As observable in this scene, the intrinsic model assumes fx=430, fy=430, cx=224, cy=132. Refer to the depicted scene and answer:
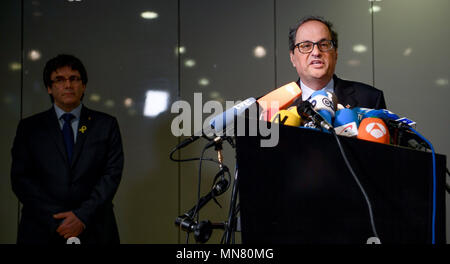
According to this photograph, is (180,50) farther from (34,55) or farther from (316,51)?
(316,51)

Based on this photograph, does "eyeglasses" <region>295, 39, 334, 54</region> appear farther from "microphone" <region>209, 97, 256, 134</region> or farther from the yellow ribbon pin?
the yellow ribbon pin

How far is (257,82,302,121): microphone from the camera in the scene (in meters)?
1.31

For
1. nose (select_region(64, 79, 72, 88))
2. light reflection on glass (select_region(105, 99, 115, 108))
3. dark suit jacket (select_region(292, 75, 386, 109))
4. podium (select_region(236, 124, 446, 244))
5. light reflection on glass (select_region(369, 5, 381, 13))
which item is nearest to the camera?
podium (select_region(236, 124, 446, 244))

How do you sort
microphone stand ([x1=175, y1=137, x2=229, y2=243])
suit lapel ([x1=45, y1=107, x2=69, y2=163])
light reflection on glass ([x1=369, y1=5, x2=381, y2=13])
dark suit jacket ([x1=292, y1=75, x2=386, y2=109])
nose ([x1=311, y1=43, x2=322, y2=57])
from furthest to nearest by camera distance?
1. light reflection on glass ([x1=369, y1=5, x2=381, y2=13])
2. suit lapel ([x1=45, y1=107, x2=69, y2=163])
3. dark suit jacket ([x1=292, y1=75, x2=386, y2=109])
4. nose ([x1=311, y1=43, x2=322, y2=57])
5. microphone stand ([x1=175, y1=137, x2=229, y2=243])

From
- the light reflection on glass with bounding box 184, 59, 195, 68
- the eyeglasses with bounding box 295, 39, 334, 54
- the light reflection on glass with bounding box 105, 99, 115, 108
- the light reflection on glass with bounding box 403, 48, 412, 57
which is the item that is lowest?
the light reflection on glass with bounding box 105, 99, 115, 108

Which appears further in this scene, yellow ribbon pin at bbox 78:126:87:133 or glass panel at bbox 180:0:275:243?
glass panel at bbox 180:0:275:243

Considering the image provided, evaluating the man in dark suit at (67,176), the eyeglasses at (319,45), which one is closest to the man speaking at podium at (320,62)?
the eyeglasses at (319,45)

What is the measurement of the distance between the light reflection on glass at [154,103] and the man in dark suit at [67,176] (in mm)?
976

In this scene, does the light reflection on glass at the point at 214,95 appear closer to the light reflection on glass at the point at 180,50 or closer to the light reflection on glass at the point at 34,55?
the light reflection on glass at the point at 180,50

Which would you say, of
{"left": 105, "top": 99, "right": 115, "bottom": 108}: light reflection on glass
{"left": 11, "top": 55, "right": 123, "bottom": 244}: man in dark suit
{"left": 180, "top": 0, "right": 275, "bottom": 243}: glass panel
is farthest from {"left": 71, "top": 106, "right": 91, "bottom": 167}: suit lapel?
{"left": 180, "top": 0, "right": 275, "bottom": 243}: glass panel

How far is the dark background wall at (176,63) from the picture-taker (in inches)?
139

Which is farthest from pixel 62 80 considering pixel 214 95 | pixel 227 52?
pixel 227 52

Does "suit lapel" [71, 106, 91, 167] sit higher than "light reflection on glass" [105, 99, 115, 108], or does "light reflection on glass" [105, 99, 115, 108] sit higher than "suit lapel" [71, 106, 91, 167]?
"light reflection on glass" [105, 99, 115, 108]

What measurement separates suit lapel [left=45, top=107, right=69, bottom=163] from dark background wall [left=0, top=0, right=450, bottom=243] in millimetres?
993
